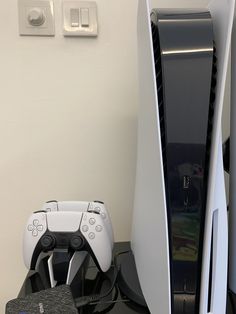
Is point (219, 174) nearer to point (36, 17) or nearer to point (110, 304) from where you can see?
point (110, 304)

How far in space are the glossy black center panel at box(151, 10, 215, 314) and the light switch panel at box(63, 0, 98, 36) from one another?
0.52 meters

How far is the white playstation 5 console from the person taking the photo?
Result: 1.37ft

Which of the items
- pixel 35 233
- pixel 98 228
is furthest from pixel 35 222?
pixel 98 228

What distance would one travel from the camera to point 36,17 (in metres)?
0.87

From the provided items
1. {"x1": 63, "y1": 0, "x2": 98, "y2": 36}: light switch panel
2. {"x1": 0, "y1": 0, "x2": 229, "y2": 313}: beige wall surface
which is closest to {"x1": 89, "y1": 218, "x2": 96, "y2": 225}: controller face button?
{"x1": 0, "y1": 0, "x2": 229, "y2": 313}: beige wall surface

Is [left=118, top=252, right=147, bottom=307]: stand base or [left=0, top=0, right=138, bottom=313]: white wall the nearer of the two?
[left=118, top=252, right=147, bottom=307]: stand base

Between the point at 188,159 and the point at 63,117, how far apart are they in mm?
572

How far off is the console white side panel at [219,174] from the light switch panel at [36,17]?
570 millimetres

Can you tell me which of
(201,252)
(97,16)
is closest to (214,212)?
(201,252)

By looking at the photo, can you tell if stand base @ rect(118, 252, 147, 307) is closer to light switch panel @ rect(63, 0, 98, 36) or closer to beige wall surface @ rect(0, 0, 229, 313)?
beige wall surface @ rect(0, 0, 229, 313)

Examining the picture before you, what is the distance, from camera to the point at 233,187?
546mm

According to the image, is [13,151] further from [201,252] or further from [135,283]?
[201,252]

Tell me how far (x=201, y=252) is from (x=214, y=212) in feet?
0.20

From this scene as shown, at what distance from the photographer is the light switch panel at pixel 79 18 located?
2.93 feet
